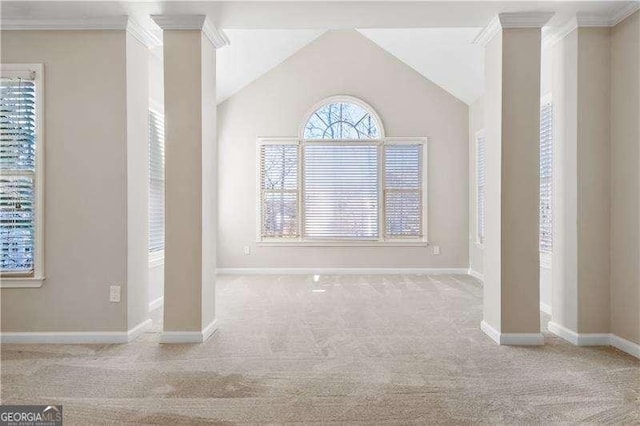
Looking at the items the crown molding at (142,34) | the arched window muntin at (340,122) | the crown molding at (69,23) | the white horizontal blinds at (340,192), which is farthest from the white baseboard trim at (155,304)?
the arched window muntin at (340,122)

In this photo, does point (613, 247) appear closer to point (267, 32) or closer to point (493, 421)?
point (493, 421)

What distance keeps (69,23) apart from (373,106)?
15.2ft

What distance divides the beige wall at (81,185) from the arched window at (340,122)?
12.9 ft

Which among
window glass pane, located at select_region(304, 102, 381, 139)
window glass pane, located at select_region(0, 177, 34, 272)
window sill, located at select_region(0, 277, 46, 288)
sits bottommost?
window sill, located at select_region(0, 277, 46, 288)

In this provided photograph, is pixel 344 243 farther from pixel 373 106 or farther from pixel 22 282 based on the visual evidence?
pixel 22 282

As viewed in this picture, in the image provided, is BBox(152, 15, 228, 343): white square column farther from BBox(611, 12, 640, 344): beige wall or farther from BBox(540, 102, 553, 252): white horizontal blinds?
BBox(540, 102, 553, 252): white horizontal blinds

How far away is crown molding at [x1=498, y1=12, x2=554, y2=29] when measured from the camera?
3.45 m

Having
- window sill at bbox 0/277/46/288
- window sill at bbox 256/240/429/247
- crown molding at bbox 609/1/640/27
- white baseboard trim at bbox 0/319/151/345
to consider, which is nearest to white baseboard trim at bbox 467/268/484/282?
window sill at bbox 256/240/429/247

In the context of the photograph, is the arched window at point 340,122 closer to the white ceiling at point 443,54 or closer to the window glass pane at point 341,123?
the window glass pane at point 341,123

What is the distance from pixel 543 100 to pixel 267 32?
11.8 ft

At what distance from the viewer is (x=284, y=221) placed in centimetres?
731

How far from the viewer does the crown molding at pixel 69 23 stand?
11.7 feet

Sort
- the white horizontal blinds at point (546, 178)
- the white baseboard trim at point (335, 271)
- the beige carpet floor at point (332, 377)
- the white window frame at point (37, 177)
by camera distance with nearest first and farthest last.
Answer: the beige carpet floor at point (332, 377), the white window frame at point (37, 177), the white horizontal blinds at point (546, 178), the white baseboard trim at point (335, 271)

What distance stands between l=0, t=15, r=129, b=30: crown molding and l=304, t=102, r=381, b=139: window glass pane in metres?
3.94
